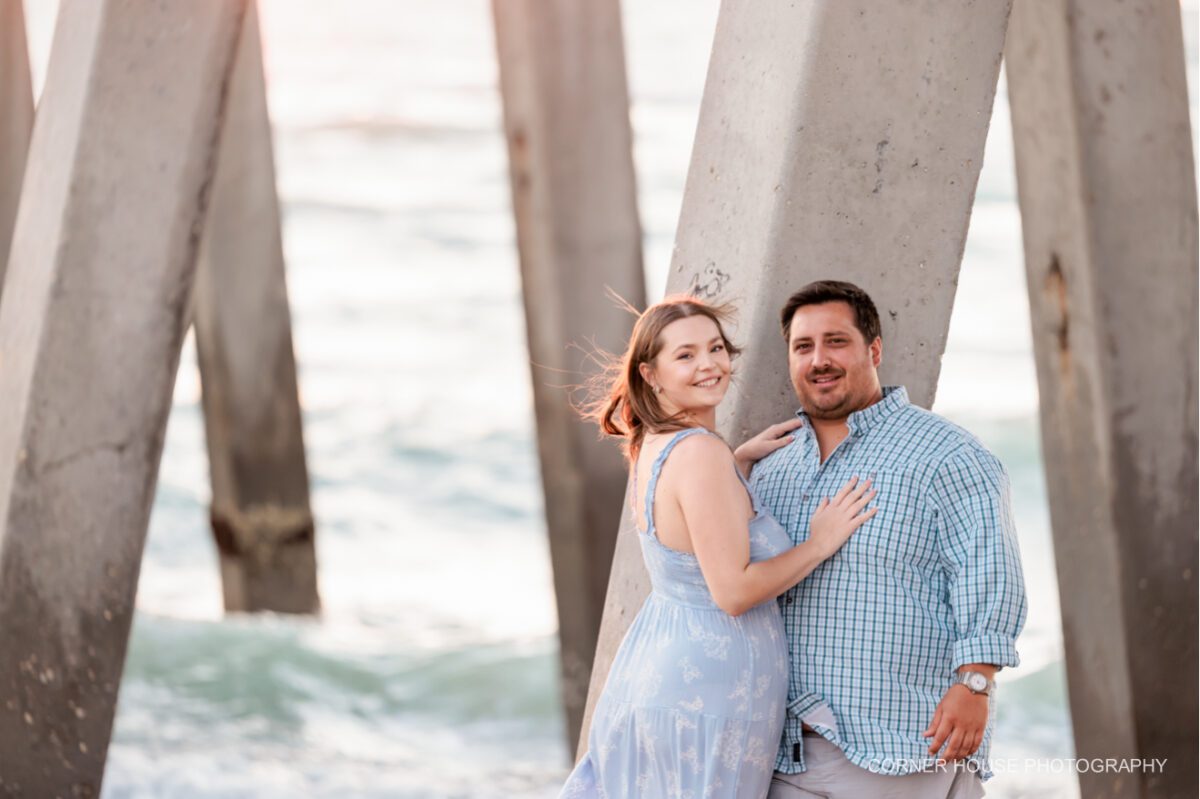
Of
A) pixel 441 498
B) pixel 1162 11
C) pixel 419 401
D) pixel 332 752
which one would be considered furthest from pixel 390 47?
pixel 1162 11

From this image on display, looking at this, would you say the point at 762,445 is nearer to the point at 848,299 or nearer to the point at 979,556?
the point at 848,299

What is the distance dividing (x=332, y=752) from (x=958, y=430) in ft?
15.1

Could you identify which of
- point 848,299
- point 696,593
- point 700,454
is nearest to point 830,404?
point 848,299

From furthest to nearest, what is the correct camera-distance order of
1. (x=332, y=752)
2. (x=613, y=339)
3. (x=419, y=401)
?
(x=419, y=401), (x=332, y=752), (x=613, y=339)

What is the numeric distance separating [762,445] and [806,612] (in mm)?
356

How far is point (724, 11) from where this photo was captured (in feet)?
10.6

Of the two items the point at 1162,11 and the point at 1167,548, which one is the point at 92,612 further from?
the point at 1162,11

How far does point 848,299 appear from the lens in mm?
2820

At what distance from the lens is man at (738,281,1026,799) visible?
261 centimetres

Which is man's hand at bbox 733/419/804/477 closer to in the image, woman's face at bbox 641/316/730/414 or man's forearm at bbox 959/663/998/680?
woman's face at bbox 641/316/730/414

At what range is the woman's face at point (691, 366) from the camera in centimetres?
274

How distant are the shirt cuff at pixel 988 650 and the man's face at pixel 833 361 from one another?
47 cm

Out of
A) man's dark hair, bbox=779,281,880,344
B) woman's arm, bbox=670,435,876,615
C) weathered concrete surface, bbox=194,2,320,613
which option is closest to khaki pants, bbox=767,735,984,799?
woman's arm, bbox=670,435,876,615

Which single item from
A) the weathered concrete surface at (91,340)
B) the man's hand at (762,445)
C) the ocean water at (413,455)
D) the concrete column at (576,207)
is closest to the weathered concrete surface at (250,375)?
the ocean water at (413,455)
